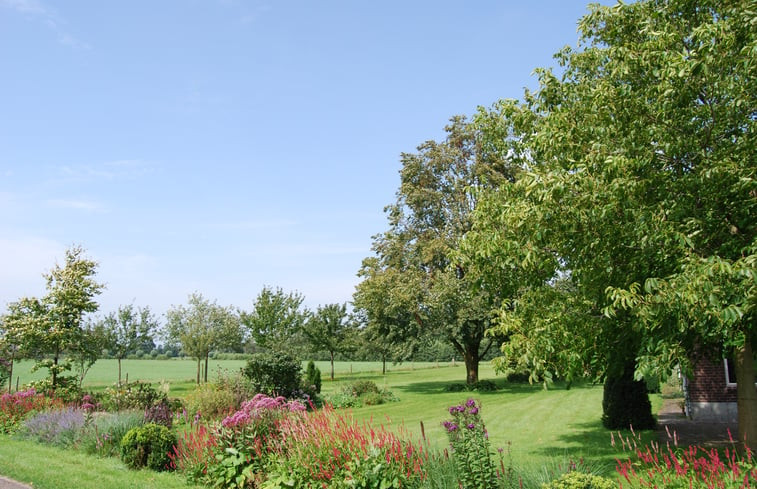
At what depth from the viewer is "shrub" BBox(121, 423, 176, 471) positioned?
9.84 meters

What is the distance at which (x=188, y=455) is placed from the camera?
30.5 feet

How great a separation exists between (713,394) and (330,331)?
3413cm

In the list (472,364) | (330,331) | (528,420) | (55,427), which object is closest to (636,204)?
(528,420)

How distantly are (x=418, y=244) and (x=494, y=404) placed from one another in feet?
33.9

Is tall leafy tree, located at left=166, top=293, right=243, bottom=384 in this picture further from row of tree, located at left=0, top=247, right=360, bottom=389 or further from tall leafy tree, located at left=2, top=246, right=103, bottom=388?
tall leafy tree, located at left=2, top=246, right=103, bottom=388

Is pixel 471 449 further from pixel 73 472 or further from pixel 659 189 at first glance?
pixel 73 472

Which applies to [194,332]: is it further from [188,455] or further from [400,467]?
[400,467]

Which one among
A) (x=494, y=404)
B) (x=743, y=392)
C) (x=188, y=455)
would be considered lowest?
(x=494, y=404)

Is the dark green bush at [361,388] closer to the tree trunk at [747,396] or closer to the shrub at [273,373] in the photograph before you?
the shrub at [273,373]

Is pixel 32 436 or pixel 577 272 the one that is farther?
pixel 32 436

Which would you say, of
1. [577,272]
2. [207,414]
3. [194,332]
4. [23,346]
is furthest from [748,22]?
[194,332]

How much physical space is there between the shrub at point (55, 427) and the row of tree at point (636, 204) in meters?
10.0

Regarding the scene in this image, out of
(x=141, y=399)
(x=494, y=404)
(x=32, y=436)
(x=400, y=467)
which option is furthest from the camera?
(x=494, y=404)

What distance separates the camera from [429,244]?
2909cm
